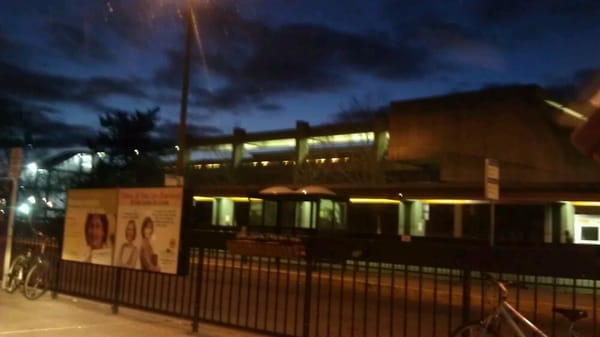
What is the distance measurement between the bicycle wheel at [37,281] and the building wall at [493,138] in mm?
28323

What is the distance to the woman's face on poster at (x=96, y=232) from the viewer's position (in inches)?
440

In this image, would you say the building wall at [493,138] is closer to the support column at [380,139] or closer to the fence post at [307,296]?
the support column at [380,139]

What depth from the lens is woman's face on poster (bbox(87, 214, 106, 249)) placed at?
11164 millimetres

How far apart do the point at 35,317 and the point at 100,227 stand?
1904 mm

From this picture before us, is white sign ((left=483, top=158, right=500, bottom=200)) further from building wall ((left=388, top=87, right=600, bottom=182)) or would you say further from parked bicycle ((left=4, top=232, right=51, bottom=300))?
building wall ((left=388, top=87, right=600, bottom=182))

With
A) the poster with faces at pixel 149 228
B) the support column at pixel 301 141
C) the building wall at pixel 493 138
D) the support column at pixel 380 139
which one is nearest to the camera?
the poster with faces at pixel 149 228

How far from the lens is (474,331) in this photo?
6641mm

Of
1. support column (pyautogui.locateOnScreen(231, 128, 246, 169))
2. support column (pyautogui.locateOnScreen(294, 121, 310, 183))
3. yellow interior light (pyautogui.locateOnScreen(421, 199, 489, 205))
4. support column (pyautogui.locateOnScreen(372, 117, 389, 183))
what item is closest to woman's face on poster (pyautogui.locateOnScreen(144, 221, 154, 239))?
yellow interior light (pyautogui.locateOnScreen(421, 199, 489, 205))

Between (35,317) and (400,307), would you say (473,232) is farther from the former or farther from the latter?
(35,317)

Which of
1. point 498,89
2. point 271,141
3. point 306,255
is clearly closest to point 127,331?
point 306,255

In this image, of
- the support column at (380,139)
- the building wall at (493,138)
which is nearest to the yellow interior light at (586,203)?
the building wall at (493,138)

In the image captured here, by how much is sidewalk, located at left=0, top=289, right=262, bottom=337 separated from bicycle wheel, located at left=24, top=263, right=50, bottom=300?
1.08 ft

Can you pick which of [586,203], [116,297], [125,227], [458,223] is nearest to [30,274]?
[116,297]

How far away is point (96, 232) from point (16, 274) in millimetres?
2147
